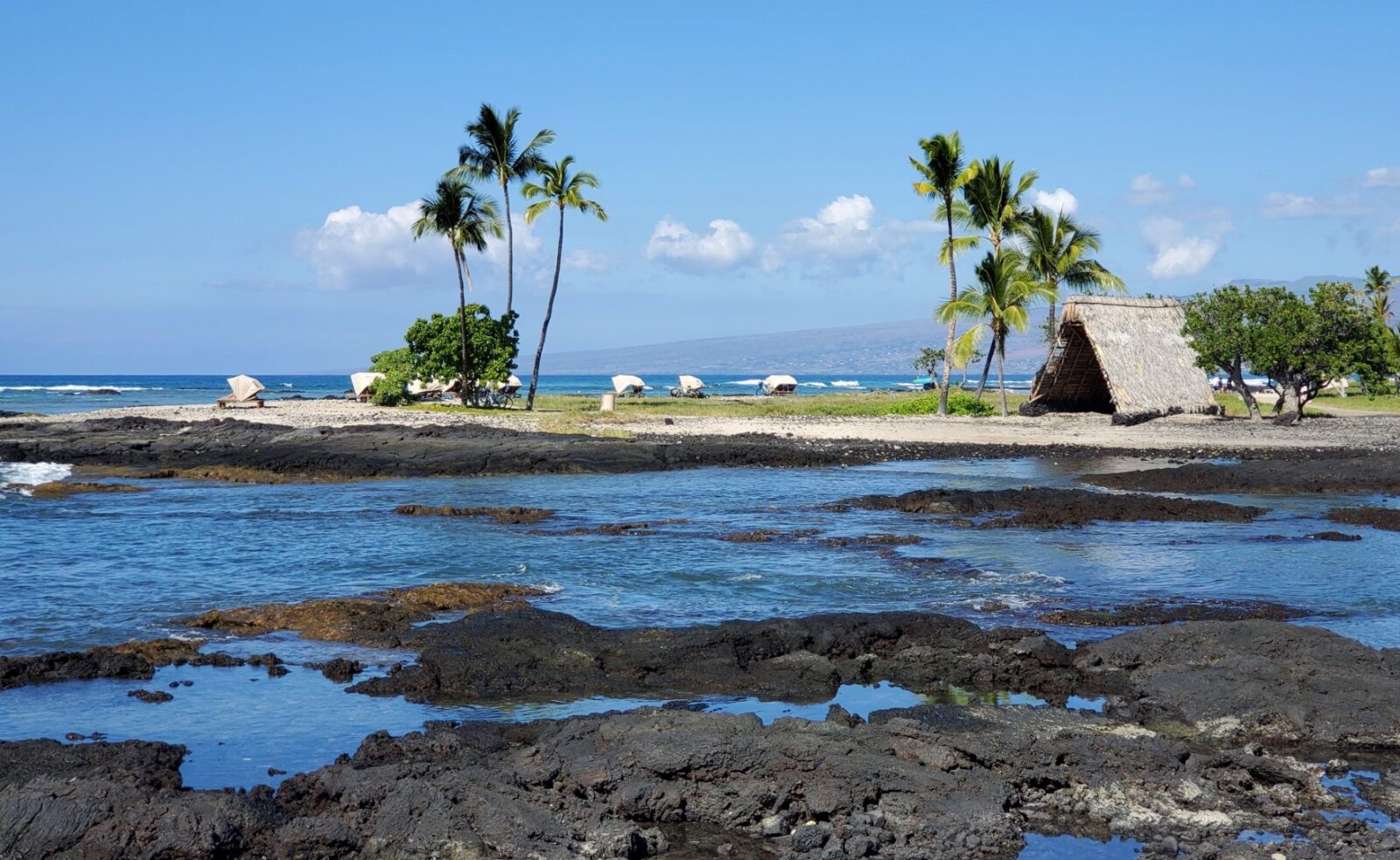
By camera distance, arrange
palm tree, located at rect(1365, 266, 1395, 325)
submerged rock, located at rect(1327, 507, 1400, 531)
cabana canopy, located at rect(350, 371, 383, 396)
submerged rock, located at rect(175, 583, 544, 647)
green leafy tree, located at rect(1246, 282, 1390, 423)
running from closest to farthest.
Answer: submerged rock, located at rect(175, 583, 544, 647) → submerged rock, located at rect(1327, 507, 1400, 531) → green leafy tree, located at rect(1246, 282, 1390, 423) → cabana canopy, located at rect(350, 371, 383, 396) → palm tree, located at rect(1365, 266, 1395, 325)

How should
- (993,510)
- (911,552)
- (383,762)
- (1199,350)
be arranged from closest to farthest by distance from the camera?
(383,762) < (911,552) < (993,510) < (1199,350)

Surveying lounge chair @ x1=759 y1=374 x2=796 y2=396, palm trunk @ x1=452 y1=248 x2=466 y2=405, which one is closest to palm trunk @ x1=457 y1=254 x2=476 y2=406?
palm trunk @ x1=452 y1=248 x2=466 y2=405

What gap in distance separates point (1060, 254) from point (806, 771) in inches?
1699

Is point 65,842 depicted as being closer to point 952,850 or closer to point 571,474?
point 952,850

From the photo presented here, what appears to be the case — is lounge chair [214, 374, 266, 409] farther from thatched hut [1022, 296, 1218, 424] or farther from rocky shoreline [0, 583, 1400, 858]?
rocky shoreline [0, 583, 1400, 858]

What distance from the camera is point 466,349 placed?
137 feet

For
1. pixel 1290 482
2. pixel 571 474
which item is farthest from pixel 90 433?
pixel 1290 482

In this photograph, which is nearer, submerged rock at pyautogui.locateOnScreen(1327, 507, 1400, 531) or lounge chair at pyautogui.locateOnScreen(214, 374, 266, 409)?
submerged rock at pyautogui.locateOnScreen(1327, 507, 1400, 531)

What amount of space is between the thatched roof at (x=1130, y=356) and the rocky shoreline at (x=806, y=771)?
28855 mm

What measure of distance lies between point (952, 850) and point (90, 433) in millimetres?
31602

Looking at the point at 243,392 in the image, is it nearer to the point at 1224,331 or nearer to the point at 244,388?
the point at 244,388

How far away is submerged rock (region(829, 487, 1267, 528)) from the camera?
728 inches

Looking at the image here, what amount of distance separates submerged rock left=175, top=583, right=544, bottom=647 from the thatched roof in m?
28.0

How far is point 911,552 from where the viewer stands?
15.4m
